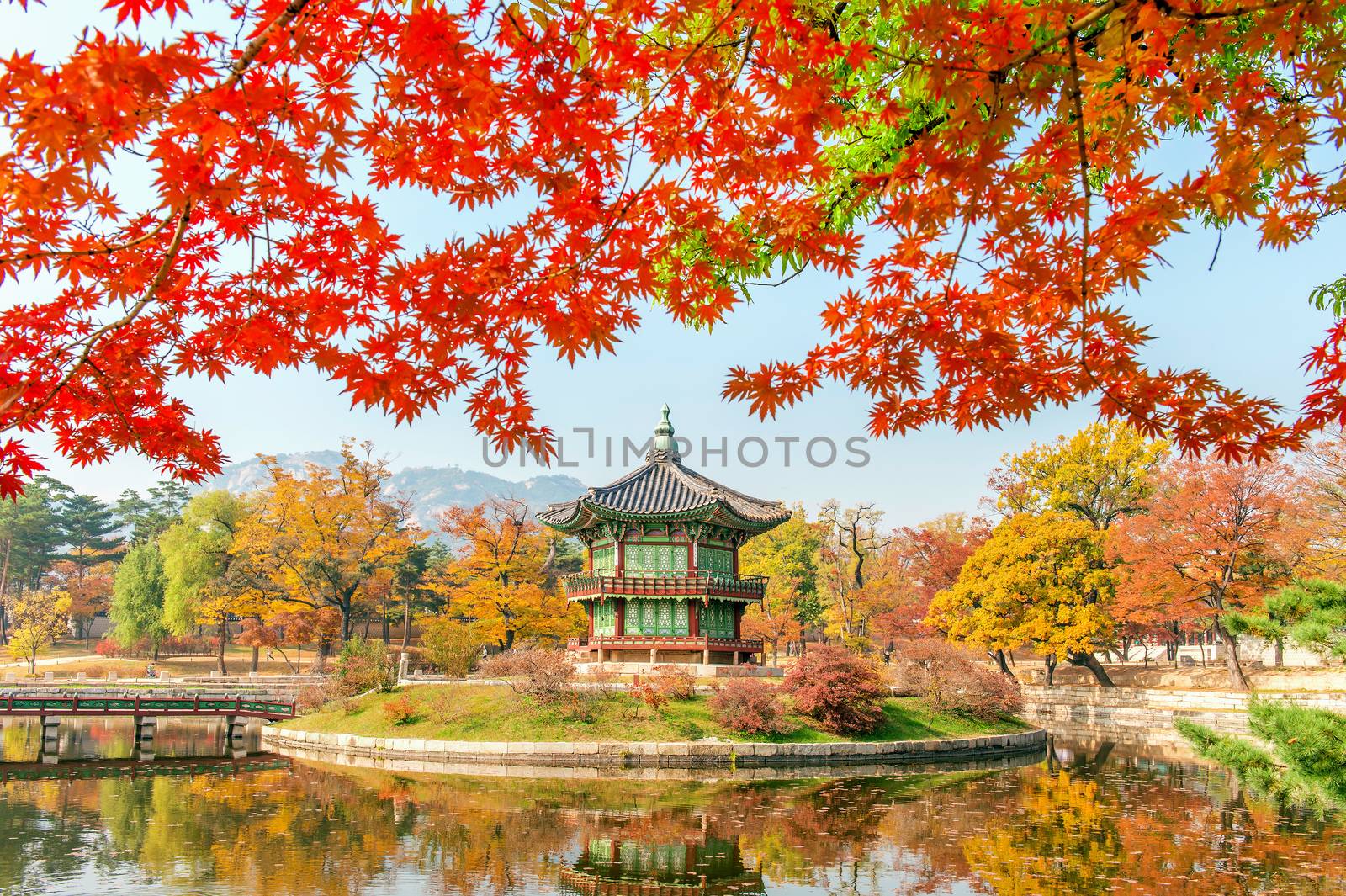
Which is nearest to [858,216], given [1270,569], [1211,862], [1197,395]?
[1197,395]

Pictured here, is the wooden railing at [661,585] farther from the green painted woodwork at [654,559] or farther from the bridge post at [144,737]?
the bridge post at [144,737]

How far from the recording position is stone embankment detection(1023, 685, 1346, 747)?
27.1m

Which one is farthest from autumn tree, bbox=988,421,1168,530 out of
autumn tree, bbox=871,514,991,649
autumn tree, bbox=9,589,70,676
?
autumn tree, bbox=9,589,70,676

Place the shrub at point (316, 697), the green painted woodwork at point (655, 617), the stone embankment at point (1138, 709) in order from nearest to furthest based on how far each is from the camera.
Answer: the shrub at point (316, 697) → the stone embankment at point (1138, 709) → the green painted woodwork at point (655, 617)

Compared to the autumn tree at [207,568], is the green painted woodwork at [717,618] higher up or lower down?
lower down

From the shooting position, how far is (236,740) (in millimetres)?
26750

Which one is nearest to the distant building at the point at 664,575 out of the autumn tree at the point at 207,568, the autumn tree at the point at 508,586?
the autumn tree at the point at 508,586

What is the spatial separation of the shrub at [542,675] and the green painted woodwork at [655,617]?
19.1 feet

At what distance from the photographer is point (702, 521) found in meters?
29.9

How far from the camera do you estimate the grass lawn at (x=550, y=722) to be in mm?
21109

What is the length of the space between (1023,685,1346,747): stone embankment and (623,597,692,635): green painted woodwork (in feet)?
38.7

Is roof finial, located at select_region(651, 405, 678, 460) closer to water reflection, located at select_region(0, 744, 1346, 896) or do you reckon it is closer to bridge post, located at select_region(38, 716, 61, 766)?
water reflection, located at select_region(0, 744, 1346, 896)

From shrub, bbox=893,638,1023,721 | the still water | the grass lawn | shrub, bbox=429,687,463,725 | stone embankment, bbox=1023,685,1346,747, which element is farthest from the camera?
stone embankment, bbox=1023,685,1346,747

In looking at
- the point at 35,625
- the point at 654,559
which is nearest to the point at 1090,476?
the point at 654,559
